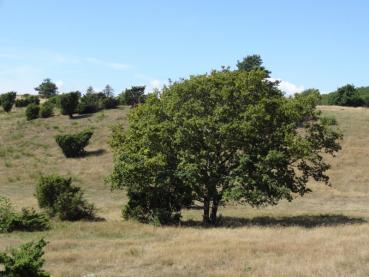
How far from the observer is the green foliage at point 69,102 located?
7750 cm

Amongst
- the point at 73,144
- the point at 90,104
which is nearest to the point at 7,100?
the point at 90,104

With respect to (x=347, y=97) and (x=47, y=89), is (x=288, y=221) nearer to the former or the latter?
Answer: (x=347, y=97)

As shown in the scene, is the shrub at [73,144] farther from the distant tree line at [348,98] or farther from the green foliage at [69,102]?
the distant tree line at [348,98]

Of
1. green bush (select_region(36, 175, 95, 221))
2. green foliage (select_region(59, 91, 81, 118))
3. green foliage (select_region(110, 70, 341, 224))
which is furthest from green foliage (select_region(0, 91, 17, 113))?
green foliage (select_region(110, 70, 341, 224))

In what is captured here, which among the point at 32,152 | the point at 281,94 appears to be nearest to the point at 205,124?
the point at 281,94

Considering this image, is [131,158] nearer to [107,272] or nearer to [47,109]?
[107,272]

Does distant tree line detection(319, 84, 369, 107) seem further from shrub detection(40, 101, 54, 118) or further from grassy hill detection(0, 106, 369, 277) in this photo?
grassy hill detection(0, 106, 369, 277)

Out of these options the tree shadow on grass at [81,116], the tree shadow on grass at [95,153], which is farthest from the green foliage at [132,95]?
the tree shadow on grass at [95,153]

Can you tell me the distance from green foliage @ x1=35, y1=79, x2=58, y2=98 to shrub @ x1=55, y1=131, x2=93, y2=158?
270ft

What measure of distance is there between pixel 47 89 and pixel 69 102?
69106mm

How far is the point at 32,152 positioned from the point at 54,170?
9.01 metres

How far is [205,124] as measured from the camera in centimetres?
2747

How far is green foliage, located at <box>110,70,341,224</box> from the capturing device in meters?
27.3

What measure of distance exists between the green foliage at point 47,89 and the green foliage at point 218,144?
11782 centimetres
